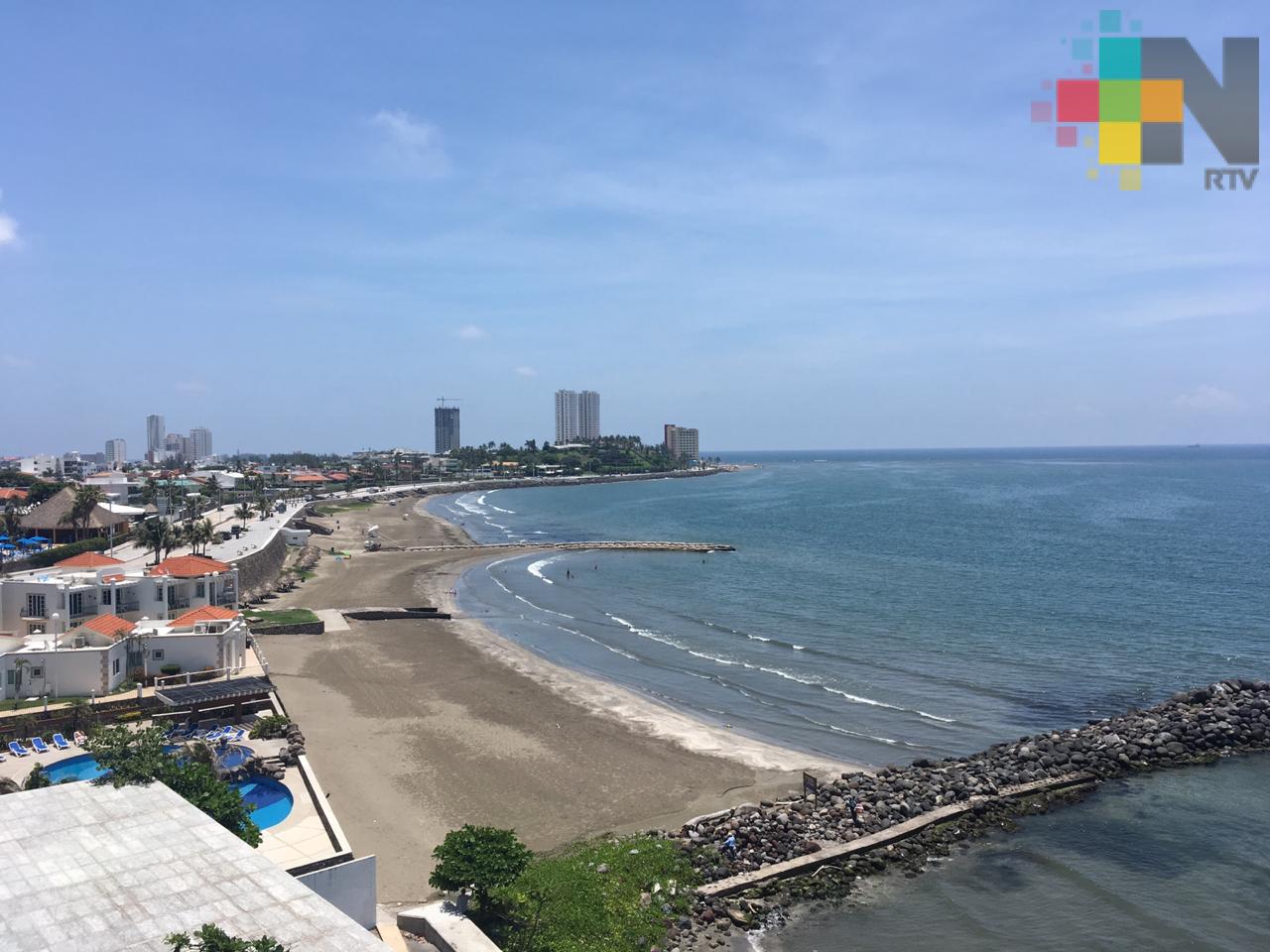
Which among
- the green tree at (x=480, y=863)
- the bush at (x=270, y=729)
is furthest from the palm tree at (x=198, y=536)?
the green tree at (x=480, y=863)

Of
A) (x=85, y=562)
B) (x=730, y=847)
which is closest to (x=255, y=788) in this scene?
(x=730, y=847)

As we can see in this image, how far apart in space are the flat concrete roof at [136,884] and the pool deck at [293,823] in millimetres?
2784

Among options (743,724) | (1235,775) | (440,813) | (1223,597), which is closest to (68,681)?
(440,813)

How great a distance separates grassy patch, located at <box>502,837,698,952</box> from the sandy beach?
282cm

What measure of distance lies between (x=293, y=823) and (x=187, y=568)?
25.6 metres

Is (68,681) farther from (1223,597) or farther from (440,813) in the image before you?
(1223,597)

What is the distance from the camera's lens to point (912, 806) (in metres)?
25.0

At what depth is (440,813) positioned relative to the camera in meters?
24.8

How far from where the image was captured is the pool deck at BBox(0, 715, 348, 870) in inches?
751

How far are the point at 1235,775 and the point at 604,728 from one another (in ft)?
75.8

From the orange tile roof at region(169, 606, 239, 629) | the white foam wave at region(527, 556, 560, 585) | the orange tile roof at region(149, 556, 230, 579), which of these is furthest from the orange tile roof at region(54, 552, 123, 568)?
the white foam wave at region(527, 556, 560, 585)

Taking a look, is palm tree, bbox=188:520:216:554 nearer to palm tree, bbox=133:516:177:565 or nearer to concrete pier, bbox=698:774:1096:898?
palm tree, bbox=133:516:177:565

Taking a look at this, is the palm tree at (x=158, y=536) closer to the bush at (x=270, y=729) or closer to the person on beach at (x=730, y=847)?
the bush at (x=270, y=729)

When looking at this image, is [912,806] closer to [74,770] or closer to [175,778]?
[175,778]
